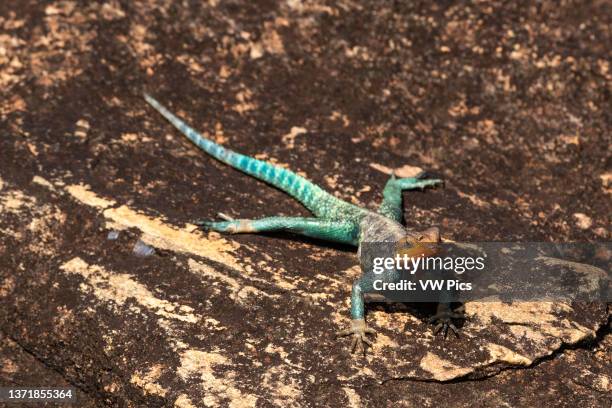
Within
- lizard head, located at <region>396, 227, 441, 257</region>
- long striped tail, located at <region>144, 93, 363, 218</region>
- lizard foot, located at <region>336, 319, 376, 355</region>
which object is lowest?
lizard foot, located at <region>336, 319, 376, 355</region>

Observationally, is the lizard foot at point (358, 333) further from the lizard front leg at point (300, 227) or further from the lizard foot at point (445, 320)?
the lizard front leg at point (300, 227)

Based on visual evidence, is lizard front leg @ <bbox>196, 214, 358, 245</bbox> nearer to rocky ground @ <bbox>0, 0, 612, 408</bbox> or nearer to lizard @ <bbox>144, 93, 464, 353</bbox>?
lizard @ <bbox>144, 93, 464, 353</bbox>

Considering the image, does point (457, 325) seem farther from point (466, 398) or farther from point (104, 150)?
point (104, 150)

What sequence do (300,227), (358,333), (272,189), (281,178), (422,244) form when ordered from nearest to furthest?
1. (358,333)
2. (422,244)
3. (300,227)
4. (281,178)
5. (272,189)

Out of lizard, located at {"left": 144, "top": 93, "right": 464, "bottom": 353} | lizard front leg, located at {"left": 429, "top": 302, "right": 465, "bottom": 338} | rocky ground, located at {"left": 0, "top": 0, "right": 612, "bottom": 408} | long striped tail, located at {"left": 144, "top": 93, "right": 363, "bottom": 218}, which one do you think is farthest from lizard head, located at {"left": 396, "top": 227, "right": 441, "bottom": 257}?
long striped tail, located at {"left": 144, "top": 93, "right": 363, "bottom": 218}

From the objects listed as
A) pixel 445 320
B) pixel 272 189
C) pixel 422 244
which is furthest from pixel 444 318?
pixel 272 189

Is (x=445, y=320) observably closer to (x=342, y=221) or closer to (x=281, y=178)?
(x=342, y=221)

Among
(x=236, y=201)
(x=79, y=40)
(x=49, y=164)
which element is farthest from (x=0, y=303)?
(x=79, y=40)
